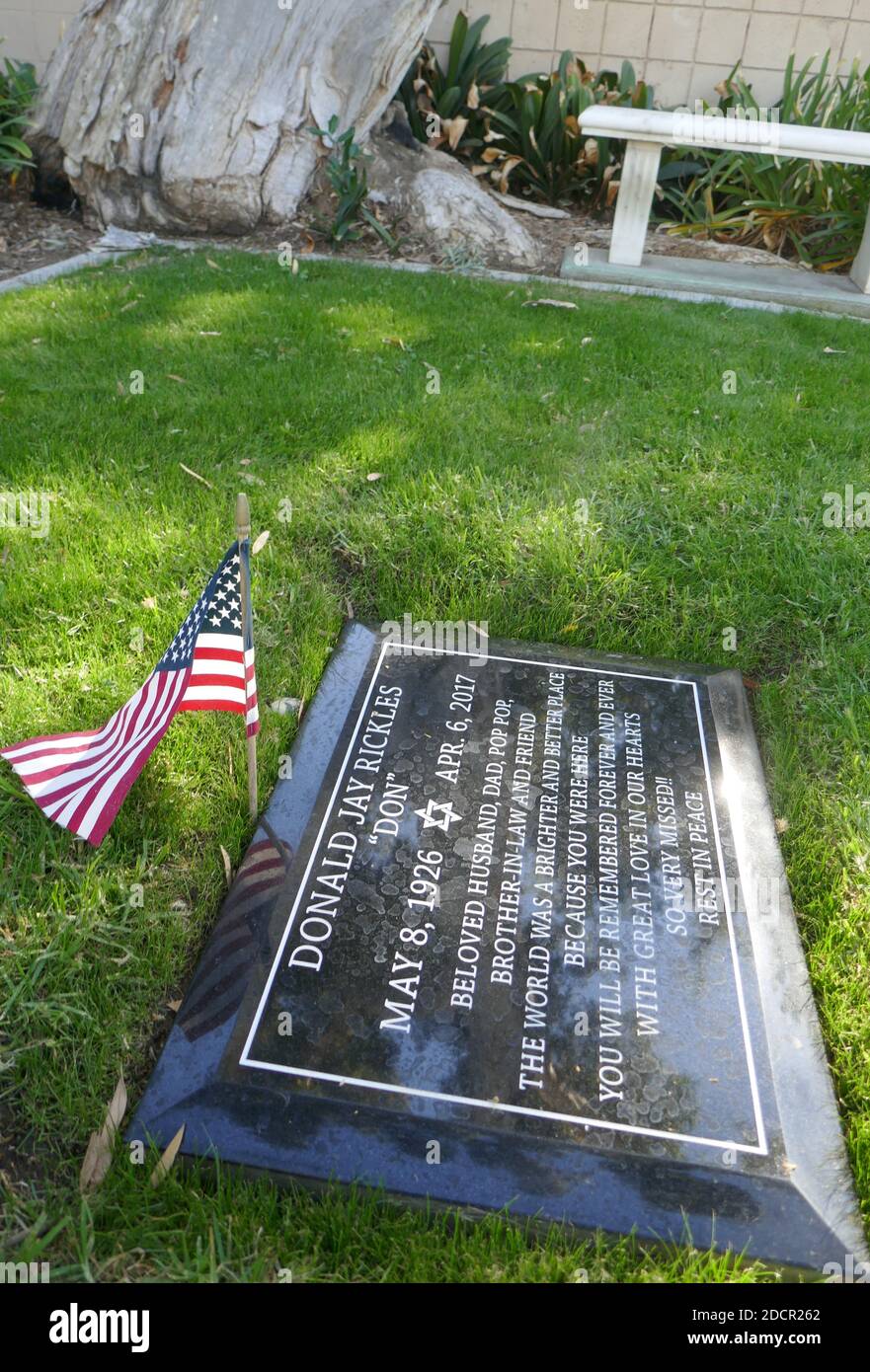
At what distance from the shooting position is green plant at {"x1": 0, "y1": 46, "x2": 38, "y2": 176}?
6.75m

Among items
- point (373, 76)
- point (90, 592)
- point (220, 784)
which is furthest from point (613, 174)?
point (220, 784)

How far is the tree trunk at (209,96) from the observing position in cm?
643

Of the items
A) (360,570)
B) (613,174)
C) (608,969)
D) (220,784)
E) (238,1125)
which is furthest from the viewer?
(613,174)

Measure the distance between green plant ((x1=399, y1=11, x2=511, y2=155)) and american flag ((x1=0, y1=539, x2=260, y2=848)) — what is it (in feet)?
23.6

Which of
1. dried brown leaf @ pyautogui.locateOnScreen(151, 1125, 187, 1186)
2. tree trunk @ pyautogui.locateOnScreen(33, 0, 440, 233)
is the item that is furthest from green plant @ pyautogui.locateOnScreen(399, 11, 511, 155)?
dried brown leaf @ pyautogui.locateOnScreen(151, 1125, 187, 1186)

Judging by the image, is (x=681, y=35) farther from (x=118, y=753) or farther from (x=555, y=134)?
(x=118, y=753)

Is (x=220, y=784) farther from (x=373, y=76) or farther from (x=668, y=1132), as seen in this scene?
(x=373, y=76)

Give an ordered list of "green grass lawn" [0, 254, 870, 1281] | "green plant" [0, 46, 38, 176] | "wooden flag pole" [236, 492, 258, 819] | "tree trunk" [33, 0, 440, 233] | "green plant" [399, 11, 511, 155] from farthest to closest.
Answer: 1. "green plant" [399, 11, 511, 155]
2. "green plant" [0, 46, 38, 176]
3. "tree trunk" [33, 0, 440, 233]
4. "wooden flag pole" [236, 492, 258, 819]
5. "green grass lawn" [0, 254, 870, 1281]

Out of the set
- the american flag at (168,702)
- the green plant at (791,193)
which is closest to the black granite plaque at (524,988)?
the american flag at (168,702)

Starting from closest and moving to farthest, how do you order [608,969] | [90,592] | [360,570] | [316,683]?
1. [608,969]
2. [316,683]
3. [90,592]
4. [360,570]

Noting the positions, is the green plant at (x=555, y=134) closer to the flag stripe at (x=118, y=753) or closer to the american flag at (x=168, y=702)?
the american flag at (x=168, y=702)

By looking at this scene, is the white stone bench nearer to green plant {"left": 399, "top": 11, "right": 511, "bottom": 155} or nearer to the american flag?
green plant {"left": 399, "top": 11, "right": 511, "bottom": 155}
